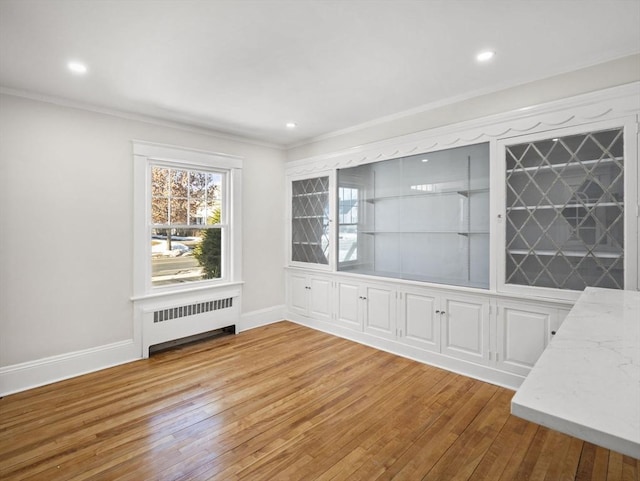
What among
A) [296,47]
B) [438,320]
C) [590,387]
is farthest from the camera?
[438,320]

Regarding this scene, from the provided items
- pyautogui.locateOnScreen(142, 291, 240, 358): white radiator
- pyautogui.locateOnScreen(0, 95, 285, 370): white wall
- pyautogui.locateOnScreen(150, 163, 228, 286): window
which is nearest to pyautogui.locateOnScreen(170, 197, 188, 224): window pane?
pyautogui.locateOnScreen(150, 163, 228, 286): window

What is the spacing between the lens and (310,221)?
15.8 feet

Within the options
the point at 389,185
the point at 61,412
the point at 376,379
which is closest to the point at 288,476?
the point at 376,379

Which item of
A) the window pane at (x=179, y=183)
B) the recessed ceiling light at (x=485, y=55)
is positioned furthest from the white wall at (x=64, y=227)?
the recessed ceiling light at (x=485, y=55)

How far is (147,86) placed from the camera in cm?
295

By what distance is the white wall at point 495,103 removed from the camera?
2486 mm

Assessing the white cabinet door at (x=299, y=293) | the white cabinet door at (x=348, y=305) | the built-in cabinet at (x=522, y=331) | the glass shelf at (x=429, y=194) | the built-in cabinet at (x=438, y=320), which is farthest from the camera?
the white cabinet door at (x=299, y=293)

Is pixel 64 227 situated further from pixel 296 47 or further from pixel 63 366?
pixel 296 47

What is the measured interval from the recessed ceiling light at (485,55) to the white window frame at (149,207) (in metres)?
3.05

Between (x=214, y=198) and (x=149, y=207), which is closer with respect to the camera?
(x=149, y=207)

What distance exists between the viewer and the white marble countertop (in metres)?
0.73

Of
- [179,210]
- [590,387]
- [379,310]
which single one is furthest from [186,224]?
[590,387]

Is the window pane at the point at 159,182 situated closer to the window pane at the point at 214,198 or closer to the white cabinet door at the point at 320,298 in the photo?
the window pane at the point at 214,198

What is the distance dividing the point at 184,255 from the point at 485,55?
12.1 feet
